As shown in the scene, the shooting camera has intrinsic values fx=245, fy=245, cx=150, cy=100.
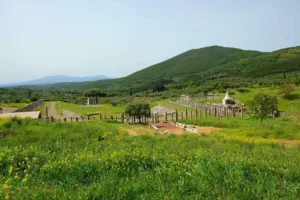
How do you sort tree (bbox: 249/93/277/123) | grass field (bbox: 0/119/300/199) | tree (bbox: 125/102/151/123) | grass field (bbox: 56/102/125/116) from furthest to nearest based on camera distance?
grass field (bbox: 56/102/125/116) < tree (bbox: 125/102/151/123) < tree (bbox: 249/93/277/123) < grass field (bbox: 0/119/300/199)

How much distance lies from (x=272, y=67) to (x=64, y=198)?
121 metres

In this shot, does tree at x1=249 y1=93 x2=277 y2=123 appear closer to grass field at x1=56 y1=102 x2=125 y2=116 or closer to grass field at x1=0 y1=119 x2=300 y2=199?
grass field at x1=0 y1=119 x2=300 y2=199

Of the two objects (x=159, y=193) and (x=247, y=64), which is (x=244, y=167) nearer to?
(x=159, y=193)

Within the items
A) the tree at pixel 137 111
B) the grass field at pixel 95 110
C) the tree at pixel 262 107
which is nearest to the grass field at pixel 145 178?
the tree at pixel 262 107

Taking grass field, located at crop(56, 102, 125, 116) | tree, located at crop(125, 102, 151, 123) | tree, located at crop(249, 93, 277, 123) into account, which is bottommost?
grass field, located at crop(56, 102, 125, 116)

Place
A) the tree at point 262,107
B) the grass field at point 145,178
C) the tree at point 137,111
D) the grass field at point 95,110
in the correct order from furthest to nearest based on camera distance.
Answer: the grass field at point 95,110
the tree at point 137,111
the tree at point 262,107
the grass field at point 145,178

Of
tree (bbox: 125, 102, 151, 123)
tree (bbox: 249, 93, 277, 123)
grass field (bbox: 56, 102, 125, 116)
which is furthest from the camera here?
grass field (bbox: 56, 102, 125, 116)

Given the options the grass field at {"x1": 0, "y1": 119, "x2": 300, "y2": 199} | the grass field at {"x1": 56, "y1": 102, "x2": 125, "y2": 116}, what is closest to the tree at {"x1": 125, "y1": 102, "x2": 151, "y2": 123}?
the grass field at {"x1": 56, "y1": 102, "x2": 125, "y2": 116}

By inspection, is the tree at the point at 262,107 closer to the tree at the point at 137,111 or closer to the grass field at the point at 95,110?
the tree at the point at 137,111

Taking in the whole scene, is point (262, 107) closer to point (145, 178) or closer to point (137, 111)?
point (137, 111)

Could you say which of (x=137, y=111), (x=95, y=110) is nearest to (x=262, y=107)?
(x=137, y=111)

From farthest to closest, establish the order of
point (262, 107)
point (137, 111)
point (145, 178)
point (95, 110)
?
point (95, 110) → point (137, 111) → point (262, 107) → point (145, 178)

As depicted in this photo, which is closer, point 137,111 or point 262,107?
point 262,107

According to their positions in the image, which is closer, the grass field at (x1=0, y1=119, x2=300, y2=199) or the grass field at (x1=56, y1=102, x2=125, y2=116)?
the grass field at (x1=0, y1=119, x2=300, y2=199)
